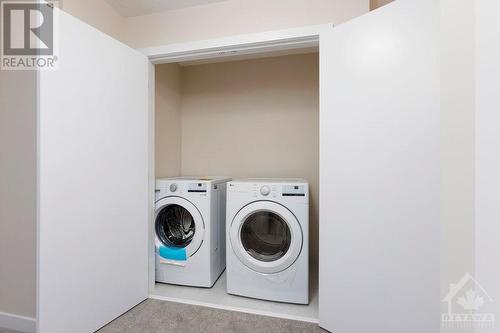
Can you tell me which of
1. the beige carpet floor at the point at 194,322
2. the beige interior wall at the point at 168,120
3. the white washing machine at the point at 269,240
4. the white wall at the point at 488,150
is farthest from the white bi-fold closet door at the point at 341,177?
the beige interior wall at the point at 168,120

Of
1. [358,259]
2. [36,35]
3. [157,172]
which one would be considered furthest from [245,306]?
[36,35]

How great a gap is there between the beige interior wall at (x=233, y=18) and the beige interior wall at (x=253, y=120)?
541mm

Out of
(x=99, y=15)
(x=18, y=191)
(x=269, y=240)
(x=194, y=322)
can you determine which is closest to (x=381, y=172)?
(x=269, y=240)

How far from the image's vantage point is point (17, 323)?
4.84 ft

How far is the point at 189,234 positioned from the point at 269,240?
745mm

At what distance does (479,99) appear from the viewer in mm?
602

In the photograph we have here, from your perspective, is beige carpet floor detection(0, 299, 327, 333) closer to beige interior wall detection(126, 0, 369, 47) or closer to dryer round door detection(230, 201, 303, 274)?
dryer round door detection(230, 201, 303, 274)

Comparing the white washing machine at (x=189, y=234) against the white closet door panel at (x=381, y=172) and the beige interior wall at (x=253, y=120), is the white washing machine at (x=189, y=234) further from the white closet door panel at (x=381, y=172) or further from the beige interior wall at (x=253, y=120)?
the white closet door panel at (x=381, y=172)

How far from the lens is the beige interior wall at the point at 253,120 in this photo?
263cm

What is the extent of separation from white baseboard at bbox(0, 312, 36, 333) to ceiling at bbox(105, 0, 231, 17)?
7.66 ft

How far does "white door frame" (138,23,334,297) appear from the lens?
1624 millimetres

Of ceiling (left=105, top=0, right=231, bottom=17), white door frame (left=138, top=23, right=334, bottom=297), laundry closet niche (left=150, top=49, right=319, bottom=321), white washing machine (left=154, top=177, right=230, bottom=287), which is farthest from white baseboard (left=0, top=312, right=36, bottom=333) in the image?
ceiling (left=105, top=0, right=231, bottom=17)

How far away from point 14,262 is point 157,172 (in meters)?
1.19

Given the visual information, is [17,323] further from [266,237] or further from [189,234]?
[266,237]
